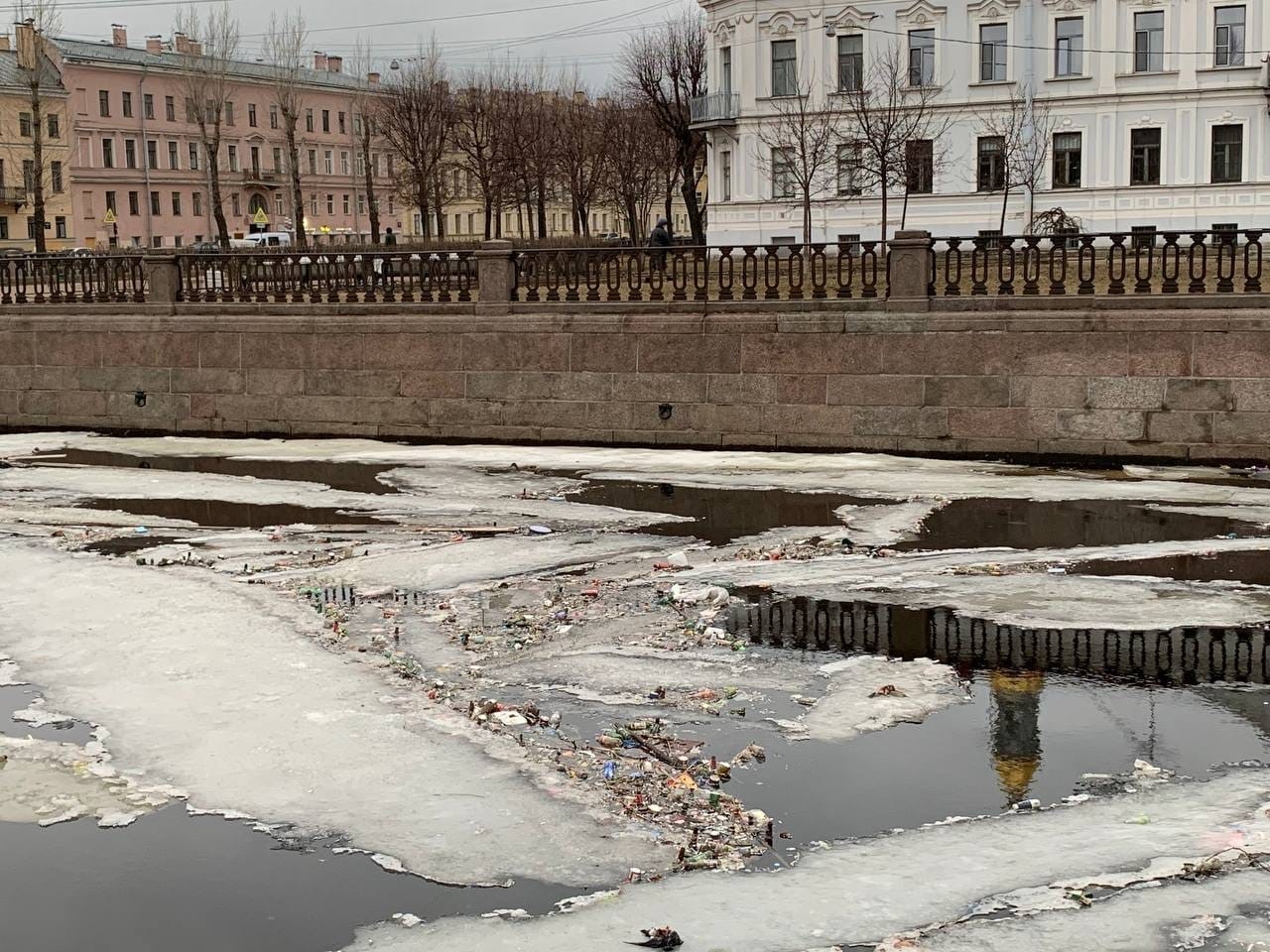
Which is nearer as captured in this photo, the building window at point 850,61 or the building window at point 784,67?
the building window at point 850,61

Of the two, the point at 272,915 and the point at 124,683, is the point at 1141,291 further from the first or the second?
the point at 272,915

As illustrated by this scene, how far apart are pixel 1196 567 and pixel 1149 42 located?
33.0 meters

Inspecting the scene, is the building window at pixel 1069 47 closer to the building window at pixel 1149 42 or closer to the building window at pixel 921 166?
the building window at pixel 1149 42

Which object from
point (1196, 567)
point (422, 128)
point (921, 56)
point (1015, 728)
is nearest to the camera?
point (1015, 728)

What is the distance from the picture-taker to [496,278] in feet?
64.0

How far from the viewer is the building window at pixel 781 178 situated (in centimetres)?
4480

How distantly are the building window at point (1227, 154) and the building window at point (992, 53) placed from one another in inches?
224

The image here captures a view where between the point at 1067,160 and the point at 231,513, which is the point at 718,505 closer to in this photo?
the point at 231,513

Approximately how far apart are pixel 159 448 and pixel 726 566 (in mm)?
10161

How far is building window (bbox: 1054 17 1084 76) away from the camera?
41.8m

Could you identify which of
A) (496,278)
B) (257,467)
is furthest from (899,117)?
(257,467)

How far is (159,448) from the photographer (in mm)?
19766

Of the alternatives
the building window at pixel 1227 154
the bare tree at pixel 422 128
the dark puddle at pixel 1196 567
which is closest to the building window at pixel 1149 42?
the building window at pixel 1227 154

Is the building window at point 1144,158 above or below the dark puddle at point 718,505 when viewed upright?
above
